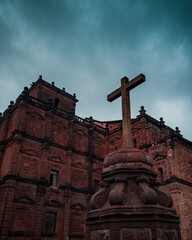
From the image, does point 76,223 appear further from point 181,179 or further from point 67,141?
point 181,179

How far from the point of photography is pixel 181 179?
18562 mm

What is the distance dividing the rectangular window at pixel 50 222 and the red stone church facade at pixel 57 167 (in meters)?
0.01

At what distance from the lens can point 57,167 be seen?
68.5 ft

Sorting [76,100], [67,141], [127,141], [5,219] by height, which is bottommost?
[5,219]

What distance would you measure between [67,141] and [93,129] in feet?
12.7

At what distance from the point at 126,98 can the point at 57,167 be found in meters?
15.3

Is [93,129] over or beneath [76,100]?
beneath

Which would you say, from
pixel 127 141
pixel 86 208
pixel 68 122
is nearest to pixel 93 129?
pixel 68 122

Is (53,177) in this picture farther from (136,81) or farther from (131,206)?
(131,206)

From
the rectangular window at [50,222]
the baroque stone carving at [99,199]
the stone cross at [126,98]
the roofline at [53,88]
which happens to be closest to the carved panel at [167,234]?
the baroque stone carving at [99,199]

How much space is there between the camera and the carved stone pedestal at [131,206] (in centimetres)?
446

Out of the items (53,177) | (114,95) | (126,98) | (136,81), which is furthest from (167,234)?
(53,177)

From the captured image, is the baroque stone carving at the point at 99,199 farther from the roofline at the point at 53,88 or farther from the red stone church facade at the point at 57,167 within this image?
the roofline at the point at 53,88

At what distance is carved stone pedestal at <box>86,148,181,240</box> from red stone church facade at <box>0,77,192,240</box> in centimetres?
1327
